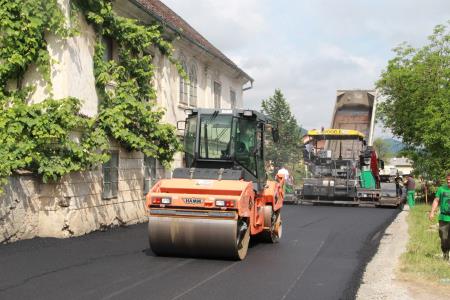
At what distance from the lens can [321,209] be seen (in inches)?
888

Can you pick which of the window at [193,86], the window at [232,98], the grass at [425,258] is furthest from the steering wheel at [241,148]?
the window at [232,98]

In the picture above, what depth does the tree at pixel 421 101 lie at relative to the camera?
25581mm

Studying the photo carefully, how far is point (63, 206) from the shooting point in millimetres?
12742

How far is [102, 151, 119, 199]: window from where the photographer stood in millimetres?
14869

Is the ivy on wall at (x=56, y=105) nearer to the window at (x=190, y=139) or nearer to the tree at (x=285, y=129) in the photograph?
the window at (x=190, y=139)

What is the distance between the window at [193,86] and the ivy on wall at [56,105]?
5481mm

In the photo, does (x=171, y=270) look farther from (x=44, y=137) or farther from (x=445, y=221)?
(x=445, y=221)

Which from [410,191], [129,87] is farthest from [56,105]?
[410,191]

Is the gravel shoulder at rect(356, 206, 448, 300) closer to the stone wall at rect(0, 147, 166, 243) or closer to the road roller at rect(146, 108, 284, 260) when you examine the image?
the road roller at rect(146, 108, 284, 260)

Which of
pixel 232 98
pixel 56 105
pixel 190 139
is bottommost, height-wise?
pixel 190 139

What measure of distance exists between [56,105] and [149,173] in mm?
5663

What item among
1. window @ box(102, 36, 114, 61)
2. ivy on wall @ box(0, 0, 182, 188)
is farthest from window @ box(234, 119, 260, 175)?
window @ box(102, 36, 114, 61)

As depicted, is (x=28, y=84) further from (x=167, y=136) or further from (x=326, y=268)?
(x=326, y=268)

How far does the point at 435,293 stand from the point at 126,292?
4.00m
